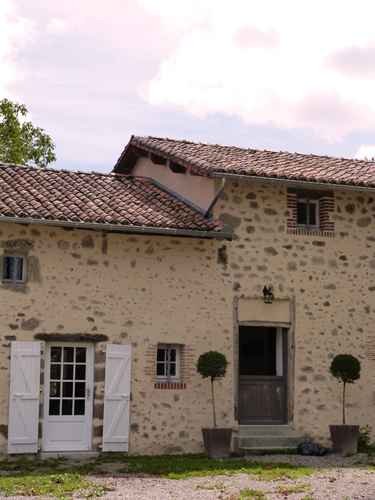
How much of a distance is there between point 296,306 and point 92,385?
3773mm

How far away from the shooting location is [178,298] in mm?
11945

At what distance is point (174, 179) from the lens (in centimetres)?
1380

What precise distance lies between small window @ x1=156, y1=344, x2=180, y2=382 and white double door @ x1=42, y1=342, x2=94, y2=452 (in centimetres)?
118

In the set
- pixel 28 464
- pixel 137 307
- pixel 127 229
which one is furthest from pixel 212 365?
pixel 28 464

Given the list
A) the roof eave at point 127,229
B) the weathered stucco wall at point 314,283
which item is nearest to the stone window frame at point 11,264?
the roof eave at point 127,229

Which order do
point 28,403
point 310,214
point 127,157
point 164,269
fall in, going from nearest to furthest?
1. point 28,403
2. point 164,269
3. point 310,214
4. point 127,157

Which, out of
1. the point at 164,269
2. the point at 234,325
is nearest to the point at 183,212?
the point at 164,269

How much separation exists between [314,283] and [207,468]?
415 cm

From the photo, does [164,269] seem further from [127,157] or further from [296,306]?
[127,157]

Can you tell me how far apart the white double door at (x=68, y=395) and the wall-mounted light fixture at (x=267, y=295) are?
3.07 meters

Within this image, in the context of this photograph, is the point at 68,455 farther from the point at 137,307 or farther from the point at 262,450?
the point at 262,450

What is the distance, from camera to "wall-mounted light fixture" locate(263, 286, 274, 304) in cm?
1239

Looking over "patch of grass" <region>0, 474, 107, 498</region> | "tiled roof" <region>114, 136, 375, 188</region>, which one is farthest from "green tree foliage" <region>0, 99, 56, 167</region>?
"patch of grass" <region>0, 474, 107, 498</region>

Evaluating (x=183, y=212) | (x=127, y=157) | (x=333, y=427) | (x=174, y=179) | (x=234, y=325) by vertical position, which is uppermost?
(x=127, y=157)
